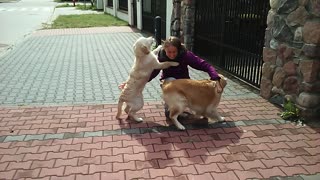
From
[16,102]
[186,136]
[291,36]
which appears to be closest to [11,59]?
[16,102]

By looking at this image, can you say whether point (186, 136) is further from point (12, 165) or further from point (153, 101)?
point (12, 165)

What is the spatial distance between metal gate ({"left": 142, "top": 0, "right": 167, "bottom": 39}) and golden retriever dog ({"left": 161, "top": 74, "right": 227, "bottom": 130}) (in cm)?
737

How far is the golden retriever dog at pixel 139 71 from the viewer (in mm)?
4373

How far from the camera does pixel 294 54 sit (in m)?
4.85

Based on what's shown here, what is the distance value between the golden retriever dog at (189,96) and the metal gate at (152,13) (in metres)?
7.37

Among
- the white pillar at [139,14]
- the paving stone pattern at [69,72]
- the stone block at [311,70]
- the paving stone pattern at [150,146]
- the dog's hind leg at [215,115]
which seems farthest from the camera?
the white pillar at [139,14]

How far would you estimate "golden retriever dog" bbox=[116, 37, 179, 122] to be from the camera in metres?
4.37

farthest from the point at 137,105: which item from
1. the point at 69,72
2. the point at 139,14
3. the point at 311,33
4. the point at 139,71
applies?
the point at 139,14

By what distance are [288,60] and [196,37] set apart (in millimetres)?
4204

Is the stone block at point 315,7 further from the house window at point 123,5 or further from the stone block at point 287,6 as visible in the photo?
the house window at point 123,5

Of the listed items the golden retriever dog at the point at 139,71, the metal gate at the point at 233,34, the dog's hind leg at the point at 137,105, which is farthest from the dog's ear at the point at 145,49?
the metal gate at the point at 233,34

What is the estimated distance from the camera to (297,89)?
4867 millimetres

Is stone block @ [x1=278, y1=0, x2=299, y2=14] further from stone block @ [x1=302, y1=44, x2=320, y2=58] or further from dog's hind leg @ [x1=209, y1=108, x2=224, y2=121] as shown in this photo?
dog's hind leg @ [x1=209, y1=108, x2=224, y2=121]

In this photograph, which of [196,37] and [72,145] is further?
[196,37]
